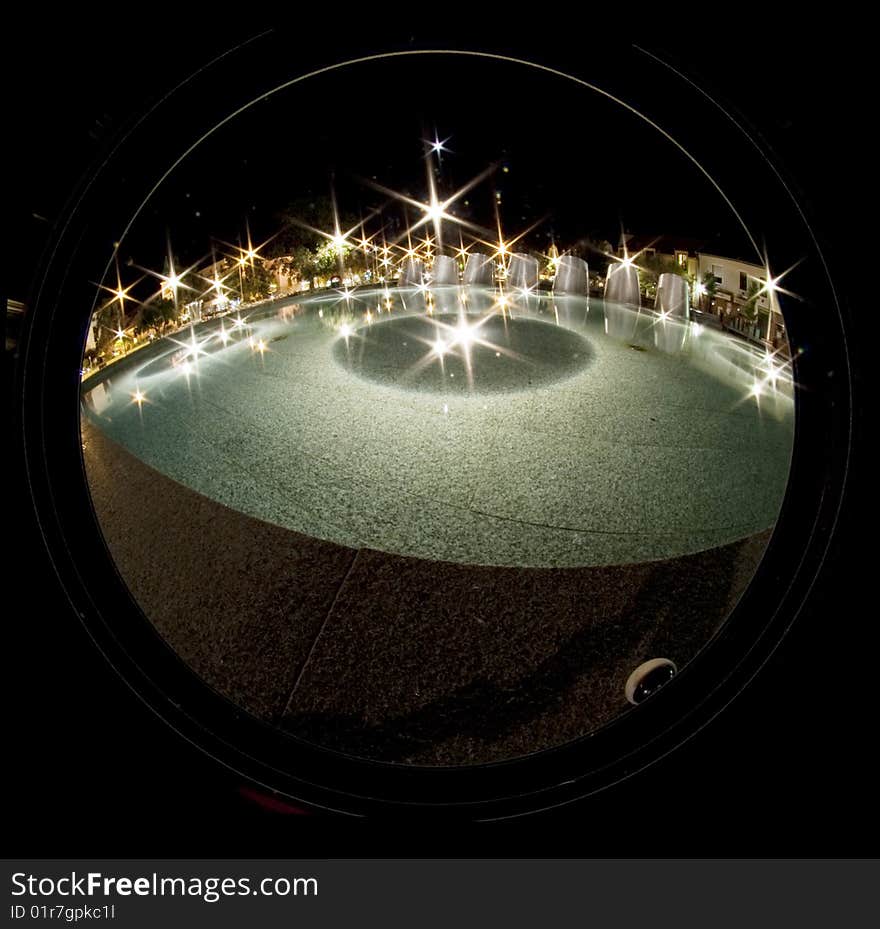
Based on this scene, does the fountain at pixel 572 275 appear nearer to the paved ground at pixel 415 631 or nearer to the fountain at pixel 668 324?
the fountain at pixel 668 324

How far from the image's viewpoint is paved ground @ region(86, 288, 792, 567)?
10.0ft

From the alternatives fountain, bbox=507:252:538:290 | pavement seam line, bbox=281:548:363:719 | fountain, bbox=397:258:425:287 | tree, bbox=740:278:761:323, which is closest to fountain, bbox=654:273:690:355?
fountain, bbox=507:252:538:290

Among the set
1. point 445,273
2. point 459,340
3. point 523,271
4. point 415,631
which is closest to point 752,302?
point 415,631

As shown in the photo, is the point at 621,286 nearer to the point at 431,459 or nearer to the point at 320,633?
the point at 431,459

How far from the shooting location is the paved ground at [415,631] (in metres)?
1.90

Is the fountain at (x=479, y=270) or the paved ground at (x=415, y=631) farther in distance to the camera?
the fountain at (x=479, y=270)

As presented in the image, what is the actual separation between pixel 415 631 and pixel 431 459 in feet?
6.48

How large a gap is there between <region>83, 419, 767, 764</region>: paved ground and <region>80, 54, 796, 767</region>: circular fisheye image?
0.01 metres

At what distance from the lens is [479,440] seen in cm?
438

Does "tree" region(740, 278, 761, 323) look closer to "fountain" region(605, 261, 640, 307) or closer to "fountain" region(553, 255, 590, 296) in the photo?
"fountain" region(605, 261, 640, 307)

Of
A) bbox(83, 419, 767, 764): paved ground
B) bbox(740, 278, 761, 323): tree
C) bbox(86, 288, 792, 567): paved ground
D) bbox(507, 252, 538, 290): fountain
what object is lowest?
bbox(83, 419, 767, 764): paved ground

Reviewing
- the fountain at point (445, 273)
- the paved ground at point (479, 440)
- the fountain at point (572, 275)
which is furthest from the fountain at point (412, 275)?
the fountain at point (572, 275)

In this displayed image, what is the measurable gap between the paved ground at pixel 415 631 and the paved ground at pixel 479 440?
0.84ft

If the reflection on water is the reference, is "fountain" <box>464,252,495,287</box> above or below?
above
